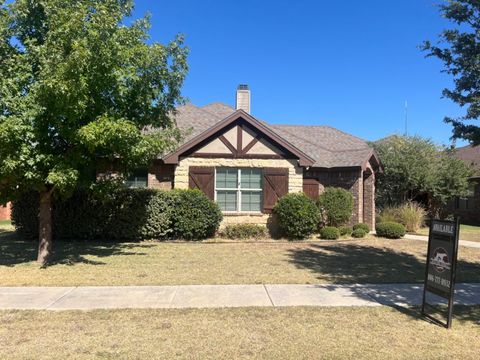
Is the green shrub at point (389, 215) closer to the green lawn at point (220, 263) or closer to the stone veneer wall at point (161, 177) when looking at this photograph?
the green lawn at point (220, 263)

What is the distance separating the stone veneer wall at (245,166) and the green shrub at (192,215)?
4.47 feet

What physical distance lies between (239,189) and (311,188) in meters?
3.81

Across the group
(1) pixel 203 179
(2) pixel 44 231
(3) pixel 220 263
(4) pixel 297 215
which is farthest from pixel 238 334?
(1) pixel 203 179

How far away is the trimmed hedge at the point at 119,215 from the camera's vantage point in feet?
48.9

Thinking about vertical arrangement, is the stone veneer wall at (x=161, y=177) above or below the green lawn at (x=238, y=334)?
above

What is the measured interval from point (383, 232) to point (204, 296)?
36.7ft

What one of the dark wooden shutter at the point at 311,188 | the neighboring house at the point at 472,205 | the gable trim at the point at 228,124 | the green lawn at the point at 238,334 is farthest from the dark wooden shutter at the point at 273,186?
the neighboring house at the point at 472,205

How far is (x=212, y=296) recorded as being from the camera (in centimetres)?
760

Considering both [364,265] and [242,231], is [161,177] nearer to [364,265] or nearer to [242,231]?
[242,231]

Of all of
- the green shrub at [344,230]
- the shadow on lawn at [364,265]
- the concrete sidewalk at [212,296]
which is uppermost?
the green shrub at [344,230]

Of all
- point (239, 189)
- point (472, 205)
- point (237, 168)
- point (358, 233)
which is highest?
point (237, 168)

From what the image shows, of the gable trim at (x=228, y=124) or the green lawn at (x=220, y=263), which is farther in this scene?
the gable trim at (x=228, y=124)

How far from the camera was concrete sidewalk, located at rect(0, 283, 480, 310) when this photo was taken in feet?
23.1

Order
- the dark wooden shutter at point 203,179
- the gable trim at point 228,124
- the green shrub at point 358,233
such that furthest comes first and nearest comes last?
the green shrub at point 358,233 → the dark wooden shutter at point 203,179 → the gable trim at point 228,124
